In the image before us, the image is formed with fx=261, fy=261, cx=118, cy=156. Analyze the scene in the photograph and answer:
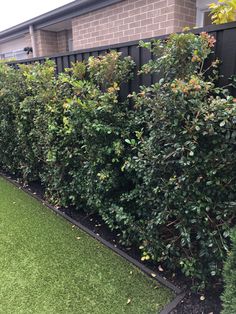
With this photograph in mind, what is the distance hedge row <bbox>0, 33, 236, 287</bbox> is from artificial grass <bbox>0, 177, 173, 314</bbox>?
0.33 m

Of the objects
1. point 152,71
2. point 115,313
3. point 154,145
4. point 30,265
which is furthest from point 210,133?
point 30,265

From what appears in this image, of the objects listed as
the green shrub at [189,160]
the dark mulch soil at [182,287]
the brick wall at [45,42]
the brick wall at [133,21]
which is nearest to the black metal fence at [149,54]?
the green shrub at [189,160]

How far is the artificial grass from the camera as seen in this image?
2221 mm

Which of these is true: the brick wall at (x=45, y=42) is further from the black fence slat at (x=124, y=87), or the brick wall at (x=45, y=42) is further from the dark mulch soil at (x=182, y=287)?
the dark mulch soil at (x=182, y=287)

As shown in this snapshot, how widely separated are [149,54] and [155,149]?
0.98 m

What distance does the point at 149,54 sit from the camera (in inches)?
99.6

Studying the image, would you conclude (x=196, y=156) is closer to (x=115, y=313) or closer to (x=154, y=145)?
(x=154, y=145)

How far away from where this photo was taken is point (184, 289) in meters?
2.38

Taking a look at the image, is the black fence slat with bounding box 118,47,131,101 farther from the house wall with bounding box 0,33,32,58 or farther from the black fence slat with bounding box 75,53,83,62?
the house wall with bounding box 0,33,32,58

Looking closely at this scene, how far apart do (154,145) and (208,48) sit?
0.86 m

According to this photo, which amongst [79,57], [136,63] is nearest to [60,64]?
[79,57]

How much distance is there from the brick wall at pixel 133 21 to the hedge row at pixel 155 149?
251 cm

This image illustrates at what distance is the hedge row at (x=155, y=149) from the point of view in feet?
6.31

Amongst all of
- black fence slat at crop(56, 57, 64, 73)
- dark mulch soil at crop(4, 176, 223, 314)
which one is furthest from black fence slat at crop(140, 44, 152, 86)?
dark mulch soil at crop(4, 176, 223, 314)
